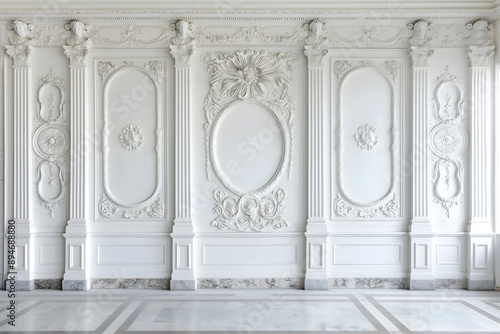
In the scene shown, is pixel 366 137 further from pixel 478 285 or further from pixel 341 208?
pixel 478 285

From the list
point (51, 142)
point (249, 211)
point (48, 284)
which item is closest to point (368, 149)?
point (249, 211)

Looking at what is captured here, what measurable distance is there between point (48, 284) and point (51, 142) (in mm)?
2182

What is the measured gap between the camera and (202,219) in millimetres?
8258

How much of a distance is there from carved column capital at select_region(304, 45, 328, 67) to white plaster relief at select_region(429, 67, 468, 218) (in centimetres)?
182

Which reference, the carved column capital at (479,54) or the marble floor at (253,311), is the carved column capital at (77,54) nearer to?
the marble floor at (253,311)

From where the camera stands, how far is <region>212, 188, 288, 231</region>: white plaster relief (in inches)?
324

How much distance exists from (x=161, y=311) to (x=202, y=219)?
1771 millimetres

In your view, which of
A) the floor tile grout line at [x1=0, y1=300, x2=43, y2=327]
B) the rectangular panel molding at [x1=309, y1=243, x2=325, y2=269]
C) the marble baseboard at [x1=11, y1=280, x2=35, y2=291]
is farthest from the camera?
the rectangular panel molding at [x1=309, y1=243, x2=325, y2=269]

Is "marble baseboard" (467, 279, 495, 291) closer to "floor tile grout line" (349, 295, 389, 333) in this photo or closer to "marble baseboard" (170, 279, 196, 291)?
"floor tile grout line" (349, 295, 389, 333)

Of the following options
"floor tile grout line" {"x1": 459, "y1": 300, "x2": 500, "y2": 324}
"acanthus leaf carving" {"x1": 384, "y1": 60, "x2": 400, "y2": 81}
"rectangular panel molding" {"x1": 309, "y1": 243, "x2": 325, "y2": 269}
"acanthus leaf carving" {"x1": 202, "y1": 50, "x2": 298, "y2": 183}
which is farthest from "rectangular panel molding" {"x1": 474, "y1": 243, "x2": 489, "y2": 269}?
"acanthus leaf carving" {"x1": 202, "y1": 50, "x2": 298, "y2": 183}

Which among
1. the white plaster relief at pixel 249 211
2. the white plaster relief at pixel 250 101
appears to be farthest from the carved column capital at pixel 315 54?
the white plaster relief at pixel 249 211

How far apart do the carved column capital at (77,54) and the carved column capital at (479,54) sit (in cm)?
588

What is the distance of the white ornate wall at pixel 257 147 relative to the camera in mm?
8195

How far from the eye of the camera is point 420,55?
26.9 feet
